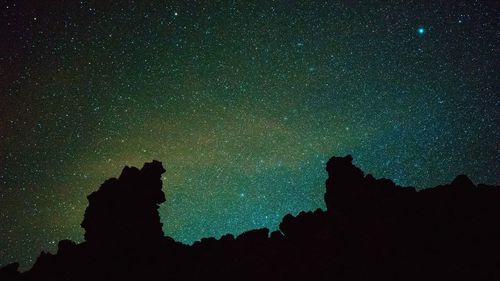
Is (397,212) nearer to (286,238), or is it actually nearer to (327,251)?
(327,251)

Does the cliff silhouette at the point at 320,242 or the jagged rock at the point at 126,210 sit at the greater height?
the jagged rock at the point at 126,210

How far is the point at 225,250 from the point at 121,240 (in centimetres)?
750

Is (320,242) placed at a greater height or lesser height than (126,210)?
lesser

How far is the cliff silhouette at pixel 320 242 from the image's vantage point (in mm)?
19938

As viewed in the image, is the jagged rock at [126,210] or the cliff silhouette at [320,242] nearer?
the cliff silhouette at [320,242]

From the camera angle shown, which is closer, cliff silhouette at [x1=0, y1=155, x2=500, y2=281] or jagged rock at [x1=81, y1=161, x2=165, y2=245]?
cliff silhouette at [x1=0, y1=155, x2=500, y2=281]

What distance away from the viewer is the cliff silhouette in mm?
19938

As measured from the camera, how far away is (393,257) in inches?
804

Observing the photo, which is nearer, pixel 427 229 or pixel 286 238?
pixel 427 229

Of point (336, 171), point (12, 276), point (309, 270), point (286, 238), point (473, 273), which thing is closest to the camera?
point (473, 273)

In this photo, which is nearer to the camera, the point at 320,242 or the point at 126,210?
the point at 320,242

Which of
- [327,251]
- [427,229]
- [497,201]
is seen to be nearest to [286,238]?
[327,251]

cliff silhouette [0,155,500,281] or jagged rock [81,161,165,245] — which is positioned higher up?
jagged rock [81,161,165,245]

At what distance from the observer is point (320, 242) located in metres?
22.1
